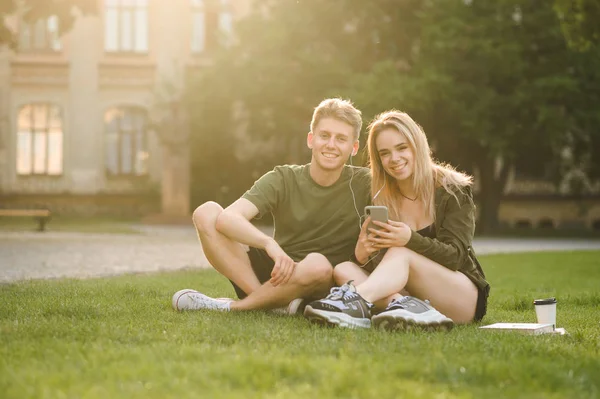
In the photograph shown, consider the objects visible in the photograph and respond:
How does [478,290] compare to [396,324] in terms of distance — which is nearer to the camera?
[396,324]

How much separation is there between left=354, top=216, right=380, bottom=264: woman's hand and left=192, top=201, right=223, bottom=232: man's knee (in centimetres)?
98

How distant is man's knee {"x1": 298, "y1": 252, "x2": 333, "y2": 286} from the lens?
245 inches

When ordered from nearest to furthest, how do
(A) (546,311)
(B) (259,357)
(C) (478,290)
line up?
(B) (259,357) < (A) (546,311) < (C) (478,290)

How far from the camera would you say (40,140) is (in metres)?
36.4

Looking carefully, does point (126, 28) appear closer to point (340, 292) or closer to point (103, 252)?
point (103, 252)

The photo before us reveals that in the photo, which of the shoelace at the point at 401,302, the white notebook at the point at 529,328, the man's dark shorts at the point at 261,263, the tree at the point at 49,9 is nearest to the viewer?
the shoelace at the point at 401,302

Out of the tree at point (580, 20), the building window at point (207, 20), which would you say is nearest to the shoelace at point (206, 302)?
the tree at point (580, 20)

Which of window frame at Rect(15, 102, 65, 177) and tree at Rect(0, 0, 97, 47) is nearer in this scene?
tree at Rect(0, 0, 97, 47)

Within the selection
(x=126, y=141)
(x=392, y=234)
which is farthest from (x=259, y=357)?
(x=126, y=141)

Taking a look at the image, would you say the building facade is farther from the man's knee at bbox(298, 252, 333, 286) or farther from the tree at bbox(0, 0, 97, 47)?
the man's knee at bbox(298, 252, 333, 286)

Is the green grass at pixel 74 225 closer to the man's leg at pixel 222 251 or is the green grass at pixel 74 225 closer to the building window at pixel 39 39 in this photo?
the building window at pixel 39 39

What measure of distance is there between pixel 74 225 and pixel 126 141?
28.7 feet

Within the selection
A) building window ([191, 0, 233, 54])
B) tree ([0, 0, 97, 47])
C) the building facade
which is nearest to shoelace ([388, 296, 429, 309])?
tree ([0, 0, 97, 47])

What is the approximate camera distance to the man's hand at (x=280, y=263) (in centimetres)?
612
